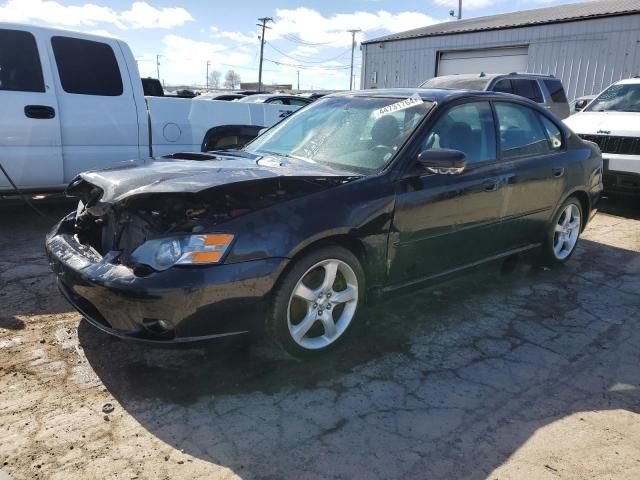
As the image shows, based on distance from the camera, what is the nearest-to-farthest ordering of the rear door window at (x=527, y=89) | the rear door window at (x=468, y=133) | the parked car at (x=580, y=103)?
the rear door window at (x=468, y=133), the rear door window at (x=527, y=89), the parked car at (x=580, y=103)

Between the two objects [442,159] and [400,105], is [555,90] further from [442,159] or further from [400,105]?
[442,159]

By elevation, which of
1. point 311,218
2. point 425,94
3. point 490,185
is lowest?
point 311,218

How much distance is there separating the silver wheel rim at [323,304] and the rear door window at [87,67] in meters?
3.98

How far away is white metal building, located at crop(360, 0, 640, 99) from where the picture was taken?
1872 centimetres

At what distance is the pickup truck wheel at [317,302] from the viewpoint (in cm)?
299

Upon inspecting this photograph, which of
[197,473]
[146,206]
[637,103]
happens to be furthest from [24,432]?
[637,103]

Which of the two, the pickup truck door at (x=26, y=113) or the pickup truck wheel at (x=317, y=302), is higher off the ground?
the pickup truck door at (x=26, y=113)

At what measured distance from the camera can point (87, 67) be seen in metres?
5.78

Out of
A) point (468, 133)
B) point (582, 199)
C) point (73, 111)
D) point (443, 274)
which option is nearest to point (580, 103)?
point (582, 199)

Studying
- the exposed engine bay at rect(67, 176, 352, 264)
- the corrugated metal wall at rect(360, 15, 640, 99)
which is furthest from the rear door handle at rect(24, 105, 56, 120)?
the corrugated metal wall at rect(360, 15, 640, 99)

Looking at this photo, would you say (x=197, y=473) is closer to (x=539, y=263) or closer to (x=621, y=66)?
(x=539, y=263)

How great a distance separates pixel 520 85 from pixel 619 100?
2016 mm

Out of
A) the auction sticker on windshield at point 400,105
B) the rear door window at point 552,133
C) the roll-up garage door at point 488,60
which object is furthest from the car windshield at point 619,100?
the roll-up garage door at point 488,60

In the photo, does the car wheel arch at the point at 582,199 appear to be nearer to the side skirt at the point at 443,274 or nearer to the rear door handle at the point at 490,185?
the side skirt at the point at 443,274
